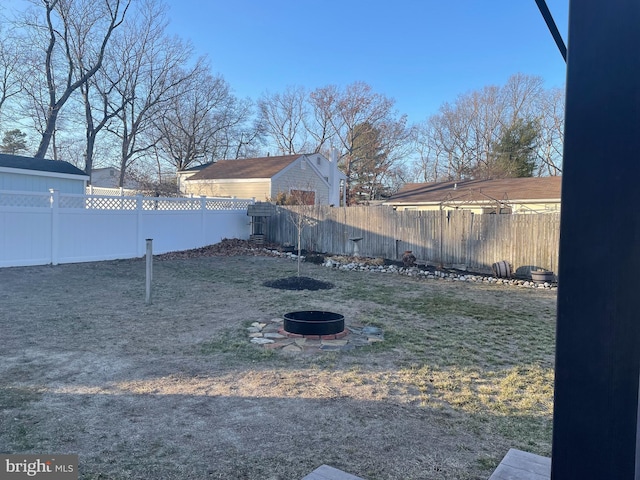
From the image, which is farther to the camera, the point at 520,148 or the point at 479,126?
the point at 479,126

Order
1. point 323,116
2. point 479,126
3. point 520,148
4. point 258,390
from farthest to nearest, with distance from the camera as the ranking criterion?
point 323,116
point 479,126
point 520,148
point 258,390

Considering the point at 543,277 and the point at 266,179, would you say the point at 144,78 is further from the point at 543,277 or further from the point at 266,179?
the point at 543,277

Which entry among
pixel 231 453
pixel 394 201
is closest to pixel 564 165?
pixel 231 453

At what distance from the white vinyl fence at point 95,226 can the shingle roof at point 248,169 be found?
6.83 m

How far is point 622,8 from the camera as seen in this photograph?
94cm

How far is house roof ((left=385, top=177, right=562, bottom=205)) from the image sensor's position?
53.1 feet

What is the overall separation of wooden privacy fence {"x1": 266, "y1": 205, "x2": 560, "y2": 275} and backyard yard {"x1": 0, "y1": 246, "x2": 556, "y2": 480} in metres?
3.35

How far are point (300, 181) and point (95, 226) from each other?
12.6 meters

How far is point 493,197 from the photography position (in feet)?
55.5

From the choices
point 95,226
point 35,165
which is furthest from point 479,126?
point 95,226

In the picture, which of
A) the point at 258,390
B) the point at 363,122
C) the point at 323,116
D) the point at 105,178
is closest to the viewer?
the point at 258,390

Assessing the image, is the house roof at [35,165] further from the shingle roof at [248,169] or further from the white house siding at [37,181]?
the shingle roof at [248,169]

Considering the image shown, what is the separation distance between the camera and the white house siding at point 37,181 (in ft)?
42.4

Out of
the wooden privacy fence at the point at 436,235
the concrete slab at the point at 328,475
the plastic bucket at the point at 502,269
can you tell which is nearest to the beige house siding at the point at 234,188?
the wooden privacy fence at the point at 436,235
